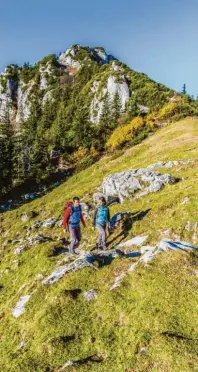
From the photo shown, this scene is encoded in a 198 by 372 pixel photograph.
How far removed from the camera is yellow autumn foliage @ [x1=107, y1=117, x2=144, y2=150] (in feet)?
250

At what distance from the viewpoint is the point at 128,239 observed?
69.8 feet

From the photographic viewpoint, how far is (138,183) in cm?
3180

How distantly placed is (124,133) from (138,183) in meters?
48.3

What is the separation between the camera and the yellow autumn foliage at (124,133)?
2995 inches

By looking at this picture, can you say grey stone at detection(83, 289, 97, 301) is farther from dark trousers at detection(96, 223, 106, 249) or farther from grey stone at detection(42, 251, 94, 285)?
dark trousers at detection(96, 223, 106, 249)

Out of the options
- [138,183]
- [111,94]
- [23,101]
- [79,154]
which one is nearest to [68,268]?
[138,183]

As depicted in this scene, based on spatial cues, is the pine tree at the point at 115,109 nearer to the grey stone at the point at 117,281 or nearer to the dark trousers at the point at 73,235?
the dark trousers at the point at 73,235

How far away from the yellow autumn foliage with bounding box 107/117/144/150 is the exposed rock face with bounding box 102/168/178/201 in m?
41.8

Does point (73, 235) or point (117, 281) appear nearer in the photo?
point (117, 281)

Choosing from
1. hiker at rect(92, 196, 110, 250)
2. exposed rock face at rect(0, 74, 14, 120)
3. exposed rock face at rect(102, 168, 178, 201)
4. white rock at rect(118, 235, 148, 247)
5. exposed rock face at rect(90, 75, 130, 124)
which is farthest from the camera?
exposed rock face at rect(0, 74, 14, 120)

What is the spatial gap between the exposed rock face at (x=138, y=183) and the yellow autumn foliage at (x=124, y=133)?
41.8m

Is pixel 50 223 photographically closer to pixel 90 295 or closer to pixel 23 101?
pixel 90 295

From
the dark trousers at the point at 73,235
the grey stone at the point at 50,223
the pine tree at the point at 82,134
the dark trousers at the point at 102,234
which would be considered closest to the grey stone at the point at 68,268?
the dark trousers at the point at 73,235

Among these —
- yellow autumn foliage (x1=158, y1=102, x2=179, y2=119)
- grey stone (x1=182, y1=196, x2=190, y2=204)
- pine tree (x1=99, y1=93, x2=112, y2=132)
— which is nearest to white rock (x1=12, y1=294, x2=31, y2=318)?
grey stone (x1=182, y1=196, x2=190, y2=204)
